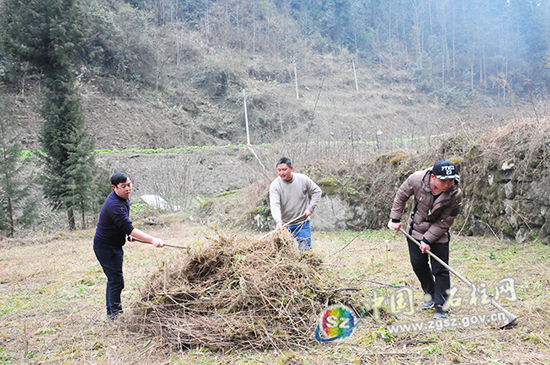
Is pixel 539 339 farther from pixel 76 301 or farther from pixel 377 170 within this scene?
pixel 377 170

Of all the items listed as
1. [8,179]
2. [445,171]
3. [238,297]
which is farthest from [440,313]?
[8,179]

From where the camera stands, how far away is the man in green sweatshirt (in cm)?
508

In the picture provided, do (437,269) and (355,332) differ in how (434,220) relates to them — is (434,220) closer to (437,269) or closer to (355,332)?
(437,269)

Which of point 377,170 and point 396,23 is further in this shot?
point 396,23

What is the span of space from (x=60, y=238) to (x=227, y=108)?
23.7 meters

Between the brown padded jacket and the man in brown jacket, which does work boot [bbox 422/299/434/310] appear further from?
the brown padded jacket

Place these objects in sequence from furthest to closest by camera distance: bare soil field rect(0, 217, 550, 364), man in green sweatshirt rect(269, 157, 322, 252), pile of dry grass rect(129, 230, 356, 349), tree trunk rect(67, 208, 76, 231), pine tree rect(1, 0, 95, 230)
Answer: tree trunk rect(67, 208, 76, 231) → pine tree rect(1, 0, 95, 230) → man in green sweatshirt rect(269, 157, 322, 252) → pile of dry grass rect(129, 230, 356, 349) → bare soil field rect(0, 217, 550, 364)

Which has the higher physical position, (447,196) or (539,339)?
(447,196)

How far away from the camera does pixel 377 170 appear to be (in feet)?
33.0

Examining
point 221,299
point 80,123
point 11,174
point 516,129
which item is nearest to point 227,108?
point 80,123

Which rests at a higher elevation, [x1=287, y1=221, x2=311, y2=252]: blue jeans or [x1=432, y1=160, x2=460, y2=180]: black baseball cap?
[x1=432, y1=160, x2=460, y2=180]: black baseball cap

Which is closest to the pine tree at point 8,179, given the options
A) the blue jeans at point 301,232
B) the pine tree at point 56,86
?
the pine tree at point 56,86

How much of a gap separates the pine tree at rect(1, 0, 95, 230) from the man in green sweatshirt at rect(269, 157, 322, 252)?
34.0 feet

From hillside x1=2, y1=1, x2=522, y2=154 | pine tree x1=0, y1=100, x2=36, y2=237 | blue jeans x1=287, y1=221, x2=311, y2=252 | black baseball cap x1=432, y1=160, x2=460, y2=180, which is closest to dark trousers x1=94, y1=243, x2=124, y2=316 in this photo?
blue jeans x1=287, y1=221, x2=311, y2=252
